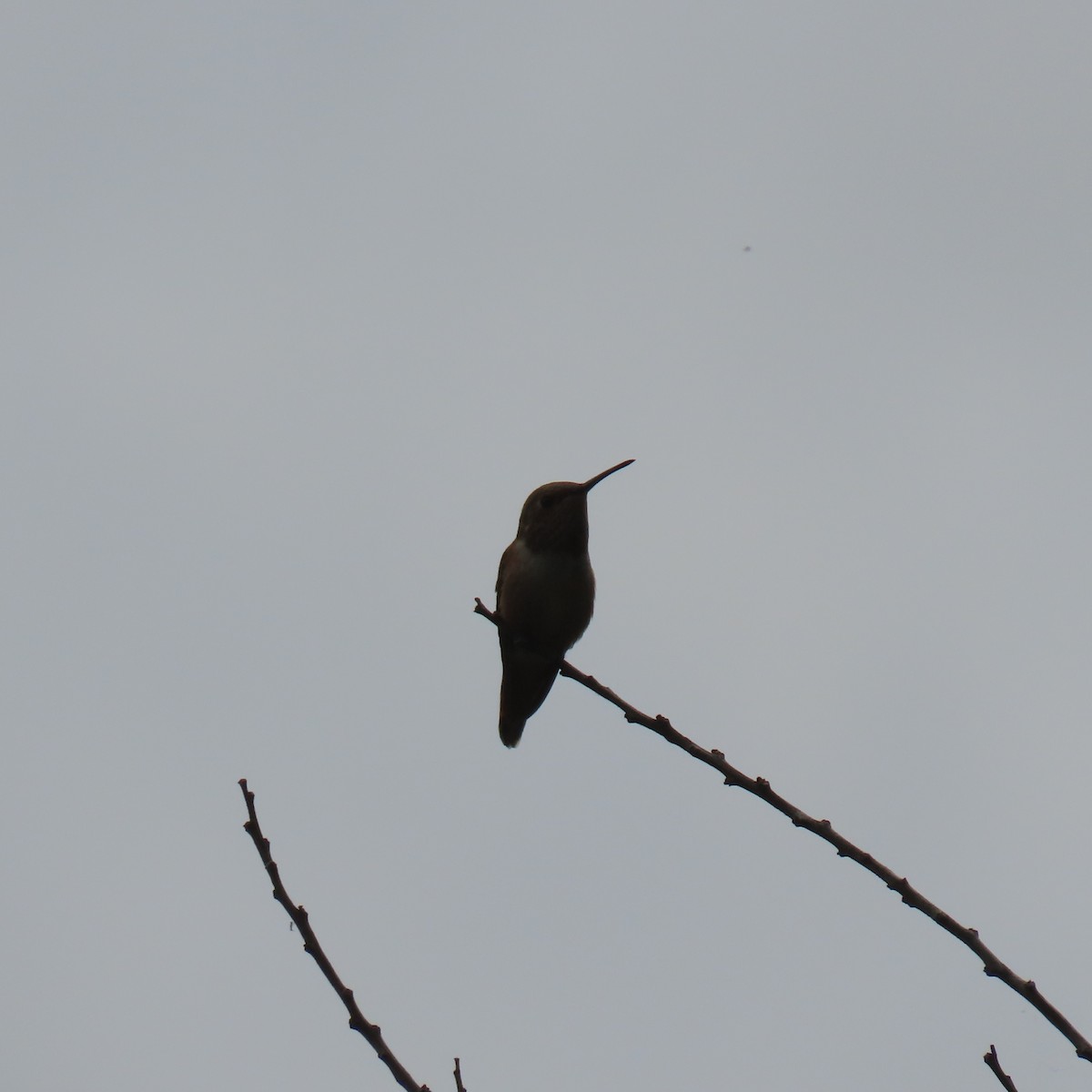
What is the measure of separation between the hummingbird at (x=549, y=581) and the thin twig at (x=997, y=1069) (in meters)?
4.61

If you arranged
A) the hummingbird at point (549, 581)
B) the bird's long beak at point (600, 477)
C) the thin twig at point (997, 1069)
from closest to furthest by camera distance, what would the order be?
the thin twig at point (997, 1069) < the bird's long beak at point (600, 477) < the hummingbird at point (549, 581)

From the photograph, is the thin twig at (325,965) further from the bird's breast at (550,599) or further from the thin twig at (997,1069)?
the bird's breast at (550,599)

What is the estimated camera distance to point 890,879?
3.27 meters

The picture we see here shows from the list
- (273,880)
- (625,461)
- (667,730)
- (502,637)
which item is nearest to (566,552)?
(502,637)

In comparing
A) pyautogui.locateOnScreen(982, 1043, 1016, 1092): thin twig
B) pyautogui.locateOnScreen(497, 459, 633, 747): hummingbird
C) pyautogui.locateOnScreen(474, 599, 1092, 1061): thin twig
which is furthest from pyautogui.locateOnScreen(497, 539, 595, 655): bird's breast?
pyautogui.locateOnScreen(982, 1043, 1016, 1092): thin twig

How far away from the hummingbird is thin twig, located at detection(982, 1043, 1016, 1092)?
15.1ft

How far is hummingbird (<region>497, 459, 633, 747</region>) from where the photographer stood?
769 centimetres

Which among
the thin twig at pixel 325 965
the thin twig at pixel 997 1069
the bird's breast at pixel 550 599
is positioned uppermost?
the bird's breast at pixel 550 599

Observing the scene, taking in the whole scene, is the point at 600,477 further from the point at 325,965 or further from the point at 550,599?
the point at 325,965

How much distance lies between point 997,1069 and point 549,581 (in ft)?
15.8

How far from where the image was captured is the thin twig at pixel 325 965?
3.34m

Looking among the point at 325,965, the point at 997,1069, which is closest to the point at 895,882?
the point at 997,1069

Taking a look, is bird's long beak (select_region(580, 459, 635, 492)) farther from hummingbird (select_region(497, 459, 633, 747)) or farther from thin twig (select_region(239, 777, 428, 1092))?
thin twig (select_region(239, 777, 428, 1092))

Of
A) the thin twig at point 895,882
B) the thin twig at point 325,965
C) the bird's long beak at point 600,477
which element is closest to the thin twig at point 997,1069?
the thin twig at point 895,882
